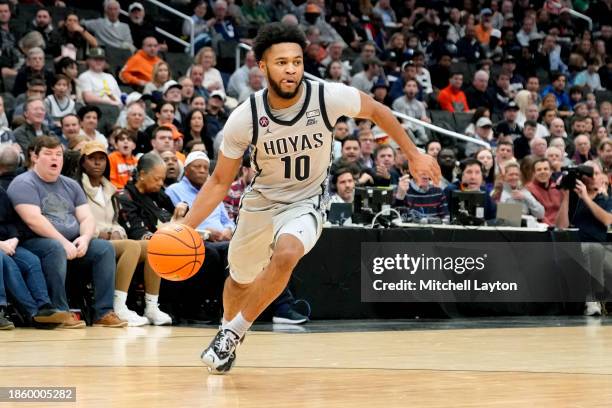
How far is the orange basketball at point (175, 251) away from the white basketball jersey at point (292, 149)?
57 centimetres

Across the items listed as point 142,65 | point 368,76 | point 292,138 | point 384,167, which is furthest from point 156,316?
point 368,76

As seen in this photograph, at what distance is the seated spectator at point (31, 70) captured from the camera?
1386 cm

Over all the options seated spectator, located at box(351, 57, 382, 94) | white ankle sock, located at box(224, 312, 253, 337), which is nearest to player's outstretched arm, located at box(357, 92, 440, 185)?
white ankle sock, located at box(224, 312, 253, 337)

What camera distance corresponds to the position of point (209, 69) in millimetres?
16469

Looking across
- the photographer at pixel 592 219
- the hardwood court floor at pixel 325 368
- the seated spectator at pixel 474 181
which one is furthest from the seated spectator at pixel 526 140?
the hardwood court floor at pixel 325 368

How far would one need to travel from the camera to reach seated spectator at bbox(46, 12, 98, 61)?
15617 mm

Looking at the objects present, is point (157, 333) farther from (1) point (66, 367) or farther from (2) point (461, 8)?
(2) point (461, 8)

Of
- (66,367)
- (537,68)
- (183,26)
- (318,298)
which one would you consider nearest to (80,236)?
(318,298)

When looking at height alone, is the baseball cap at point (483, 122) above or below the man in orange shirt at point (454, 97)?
below

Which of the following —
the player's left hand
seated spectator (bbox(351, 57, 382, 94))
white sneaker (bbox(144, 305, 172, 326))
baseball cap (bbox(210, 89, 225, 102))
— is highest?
seated spectator (bbox(351, 57, 382, 94))

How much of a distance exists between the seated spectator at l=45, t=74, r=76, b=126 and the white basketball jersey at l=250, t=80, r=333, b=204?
23.0 feet

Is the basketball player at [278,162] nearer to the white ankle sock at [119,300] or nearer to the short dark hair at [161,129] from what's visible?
the white ankle sock at [119,300]

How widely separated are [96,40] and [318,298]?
7191 mm

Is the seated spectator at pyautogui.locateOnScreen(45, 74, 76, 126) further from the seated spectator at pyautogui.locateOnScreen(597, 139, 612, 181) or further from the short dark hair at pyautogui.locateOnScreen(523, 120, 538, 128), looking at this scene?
the short dark hair at pyautogui.locateOnScreen(523, 120, 538, 128)
